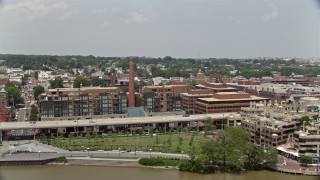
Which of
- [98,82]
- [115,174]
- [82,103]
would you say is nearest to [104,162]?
[115,174]

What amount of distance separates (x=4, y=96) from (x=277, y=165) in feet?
21.8

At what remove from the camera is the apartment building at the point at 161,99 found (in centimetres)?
920

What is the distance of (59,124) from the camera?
7.23 metres

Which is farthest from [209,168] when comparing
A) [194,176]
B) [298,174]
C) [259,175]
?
[298,174]

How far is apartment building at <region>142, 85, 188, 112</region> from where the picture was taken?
30.2 ft

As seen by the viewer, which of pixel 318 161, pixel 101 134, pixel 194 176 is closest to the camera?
pixel 194 176

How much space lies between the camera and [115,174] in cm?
496

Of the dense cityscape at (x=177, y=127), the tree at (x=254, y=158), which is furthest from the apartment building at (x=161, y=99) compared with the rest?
the tree at (x=254, y=158)

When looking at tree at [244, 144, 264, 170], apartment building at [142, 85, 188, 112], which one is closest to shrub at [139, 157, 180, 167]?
tree at [244, 144, 264, 170]

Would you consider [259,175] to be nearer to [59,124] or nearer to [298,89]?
[59,124]

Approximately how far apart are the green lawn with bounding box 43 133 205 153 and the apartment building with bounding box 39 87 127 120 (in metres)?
1.62

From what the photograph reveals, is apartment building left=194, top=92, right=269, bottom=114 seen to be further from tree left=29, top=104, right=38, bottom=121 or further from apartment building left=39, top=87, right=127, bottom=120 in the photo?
tree left=29, top=104, right=38, bottom=121

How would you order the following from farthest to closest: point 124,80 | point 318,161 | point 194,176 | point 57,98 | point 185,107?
point 124,80
point 185,107
point 57,98
point 318,161
point 194,176

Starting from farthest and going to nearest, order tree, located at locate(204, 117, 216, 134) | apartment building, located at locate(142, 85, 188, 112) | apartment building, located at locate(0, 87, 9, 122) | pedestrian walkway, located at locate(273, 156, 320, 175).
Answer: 1. apartment building, located at locate(142, 85, 188, 112)
2. apartment building, located at locate(0, 87, 9, 122)
3. tree, located at locate(204, 117, 216, 134)
4. pedestrian walkway, located at locate(273, 156, 320, 175)
